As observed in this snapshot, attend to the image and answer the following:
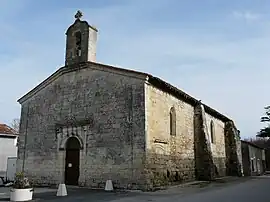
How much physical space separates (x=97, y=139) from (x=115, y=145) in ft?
4.12

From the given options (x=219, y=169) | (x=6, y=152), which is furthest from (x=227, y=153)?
(x=6, y=152)

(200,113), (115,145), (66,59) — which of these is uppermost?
(66,59)

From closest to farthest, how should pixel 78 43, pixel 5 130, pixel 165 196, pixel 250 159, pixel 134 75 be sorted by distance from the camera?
pixel 165 196, pixel 134 75, pixel 78 43, pixel 5 130, pixel 250 159

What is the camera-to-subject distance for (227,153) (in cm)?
2817

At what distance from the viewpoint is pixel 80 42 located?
59.4ft

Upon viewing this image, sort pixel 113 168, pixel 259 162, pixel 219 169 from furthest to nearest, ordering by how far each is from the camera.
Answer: pixel 259 162 < pixel 219 169 < pixel 113 168

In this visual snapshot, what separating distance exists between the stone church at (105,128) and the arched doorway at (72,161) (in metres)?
0.05

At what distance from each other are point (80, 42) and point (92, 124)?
5.22m

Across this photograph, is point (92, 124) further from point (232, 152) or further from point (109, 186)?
point (232, 152)

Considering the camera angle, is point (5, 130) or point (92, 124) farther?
point (5, 130)

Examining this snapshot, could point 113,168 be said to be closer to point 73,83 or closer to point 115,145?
point 115,145

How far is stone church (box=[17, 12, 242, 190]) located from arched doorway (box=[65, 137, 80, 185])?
0.05m

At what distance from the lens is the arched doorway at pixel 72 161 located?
16.4 m

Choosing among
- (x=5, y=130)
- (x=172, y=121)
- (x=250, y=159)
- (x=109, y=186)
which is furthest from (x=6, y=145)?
(x=250, y=159)
